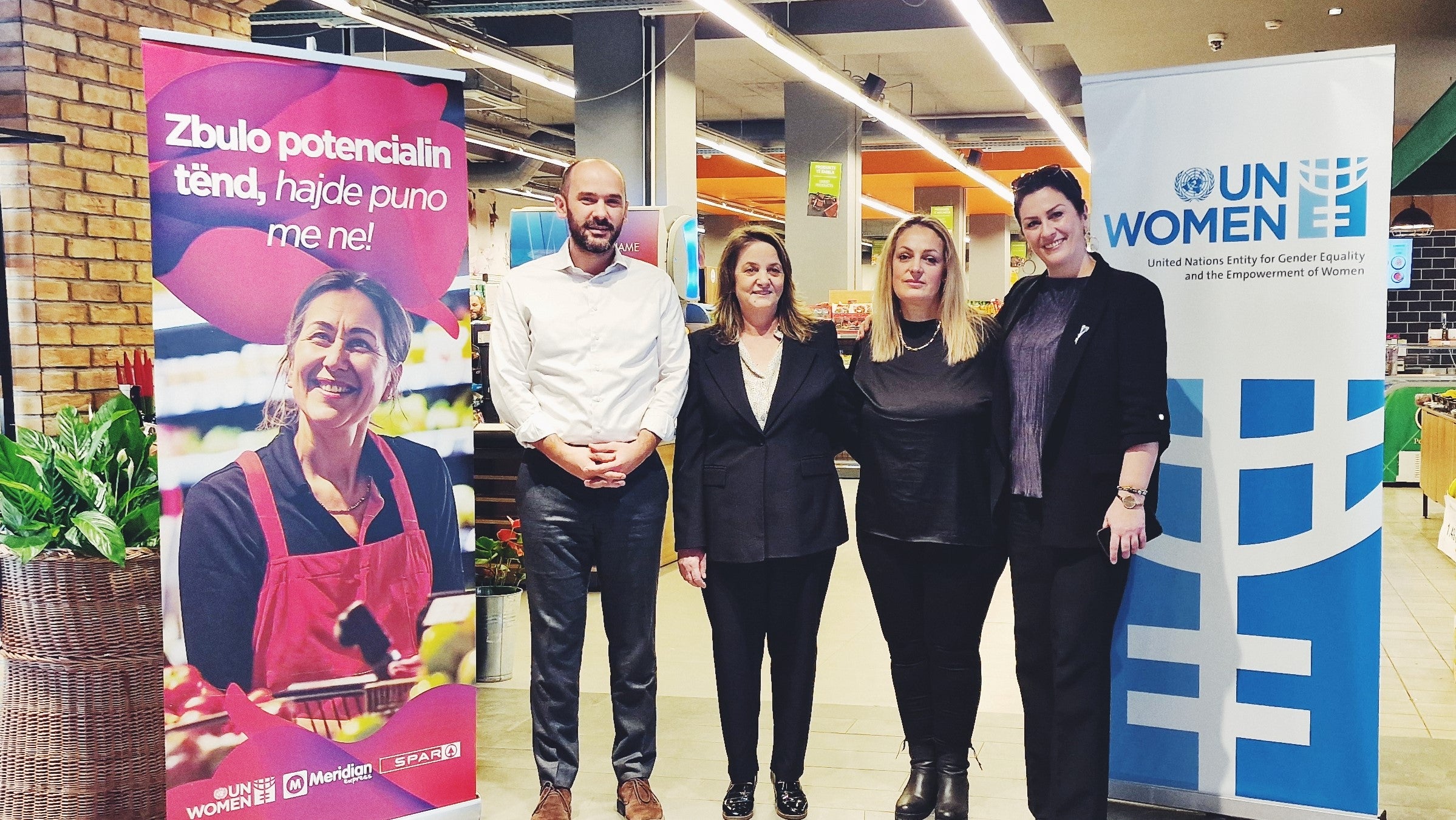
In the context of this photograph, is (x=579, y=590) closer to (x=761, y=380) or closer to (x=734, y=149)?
(x=761, y=380)

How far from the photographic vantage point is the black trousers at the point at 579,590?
3.07 meters

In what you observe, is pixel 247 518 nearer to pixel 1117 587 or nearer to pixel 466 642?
pixel 466 642

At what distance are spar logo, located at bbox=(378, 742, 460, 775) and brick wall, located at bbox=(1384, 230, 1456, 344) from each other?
1371 cm

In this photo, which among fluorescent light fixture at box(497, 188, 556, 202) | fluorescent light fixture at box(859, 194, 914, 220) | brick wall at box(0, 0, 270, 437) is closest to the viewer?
brick wall at box(0, 0, 270, 437)


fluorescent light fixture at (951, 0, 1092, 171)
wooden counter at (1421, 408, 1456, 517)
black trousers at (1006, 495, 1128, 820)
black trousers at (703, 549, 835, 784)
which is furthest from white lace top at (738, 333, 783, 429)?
wooden counter at (1421, 408, 1456, 517)

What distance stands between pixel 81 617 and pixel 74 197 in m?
1.45

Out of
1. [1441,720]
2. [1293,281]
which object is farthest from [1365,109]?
[1441,720]

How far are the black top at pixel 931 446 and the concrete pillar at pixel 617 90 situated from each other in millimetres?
6925

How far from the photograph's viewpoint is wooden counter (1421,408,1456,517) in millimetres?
7883

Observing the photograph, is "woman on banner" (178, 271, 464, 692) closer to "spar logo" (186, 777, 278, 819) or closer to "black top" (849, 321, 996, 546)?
"spar logo" (186, 777, 278, 819)

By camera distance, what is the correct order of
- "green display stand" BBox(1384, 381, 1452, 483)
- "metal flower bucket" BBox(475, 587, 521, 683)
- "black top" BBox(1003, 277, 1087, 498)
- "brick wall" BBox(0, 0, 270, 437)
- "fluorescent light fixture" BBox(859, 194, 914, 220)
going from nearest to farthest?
"black top" BBox(1003, 277, 1087, 498), "brick wall" BBox(0, 0, 270, 437), "metal flower bucket" BBox(475, 587, 521, 683), "green display stand" BBox(1384, 381, 1452, 483), "fluorescent light fixture" BBox(859, 194, 914, 220)

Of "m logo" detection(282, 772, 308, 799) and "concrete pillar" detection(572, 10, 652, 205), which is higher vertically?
"concrete pillar" detection(572, 10, 652, 205)

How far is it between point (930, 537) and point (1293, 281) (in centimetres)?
106

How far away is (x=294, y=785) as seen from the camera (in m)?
2.90
